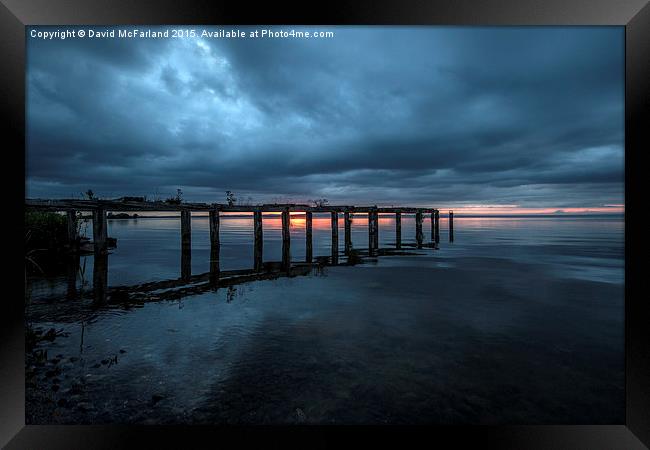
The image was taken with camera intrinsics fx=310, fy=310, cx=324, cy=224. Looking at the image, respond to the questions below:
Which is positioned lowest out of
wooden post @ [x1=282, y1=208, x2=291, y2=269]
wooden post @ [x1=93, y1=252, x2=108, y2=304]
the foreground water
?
the foreground water

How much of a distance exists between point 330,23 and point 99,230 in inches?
679

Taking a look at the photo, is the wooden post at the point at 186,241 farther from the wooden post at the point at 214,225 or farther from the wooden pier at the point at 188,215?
the wooden post at the point at 214,225

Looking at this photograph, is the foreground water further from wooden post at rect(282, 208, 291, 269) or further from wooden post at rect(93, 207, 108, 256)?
wooden post at rect(282, 208, 291, 269)

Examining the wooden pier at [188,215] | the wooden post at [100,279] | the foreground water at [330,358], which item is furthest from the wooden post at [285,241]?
the wooden post at [100,279]

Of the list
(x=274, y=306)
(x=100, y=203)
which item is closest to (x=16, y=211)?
(x=274, y=306)

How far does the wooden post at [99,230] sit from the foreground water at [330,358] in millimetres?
4905

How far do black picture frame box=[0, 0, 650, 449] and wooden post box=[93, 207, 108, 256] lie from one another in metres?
14.3

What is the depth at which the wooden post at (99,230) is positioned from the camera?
1570cm

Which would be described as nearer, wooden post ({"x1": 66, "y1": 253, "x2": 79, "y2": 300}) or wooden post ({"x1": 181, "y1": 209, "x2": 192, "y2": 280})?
wooden post ({"x1": 66, "y1": 253, "x2": 79, "y2": 300})

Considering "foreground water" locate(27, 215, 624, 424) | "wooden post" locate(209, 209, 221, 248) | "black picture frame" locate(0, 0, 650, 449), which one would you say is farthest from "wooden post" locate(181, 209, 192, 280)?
"black picture frame" locate(0, 0, 650, 449)

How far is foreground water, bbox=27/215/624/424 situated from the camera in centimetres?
421

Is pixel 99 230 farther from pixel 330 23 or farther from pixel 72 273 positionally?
pixel 330 23

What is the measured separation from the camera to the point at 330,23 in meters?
3.73

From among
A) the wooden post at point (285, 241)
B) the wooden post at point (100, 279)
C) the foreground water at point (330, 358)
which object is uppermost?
the wooden post at point (285, 241)
